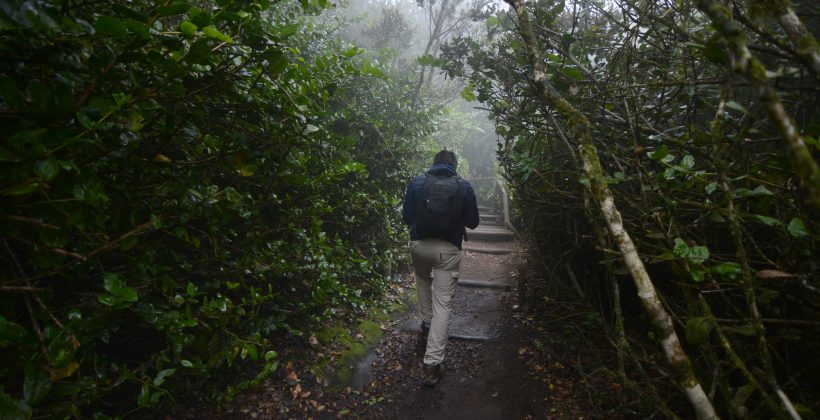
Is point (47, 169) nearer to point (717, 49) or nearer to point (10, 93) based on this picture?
point (10, 93)

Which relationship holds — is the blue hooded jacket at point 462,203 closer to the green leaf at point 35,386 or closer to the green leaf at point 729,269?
the green leaf at point 729,269

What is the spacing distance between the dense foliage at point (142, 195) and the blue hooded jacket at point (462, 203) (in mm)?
957

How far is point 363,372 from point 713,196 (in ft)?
11.0

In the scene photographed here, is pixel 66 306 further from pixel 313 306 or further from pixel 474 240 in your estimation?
pixel 474 240

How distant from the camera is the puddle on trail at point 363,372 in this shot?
3.72m

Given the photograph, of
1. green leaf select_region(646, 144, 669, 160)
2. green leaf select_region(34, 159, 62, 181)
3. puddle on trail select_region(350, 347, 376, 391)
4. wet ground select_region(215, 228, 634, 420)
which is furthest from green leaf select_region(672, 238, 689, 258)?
puddle on trail select_region(350, 347, 376, 391)

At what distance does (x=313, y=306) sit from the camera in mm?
3984

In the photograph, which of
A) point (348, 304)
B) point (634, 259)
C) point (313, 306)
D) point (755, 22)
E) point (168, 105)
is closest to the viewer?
point (755, 22)

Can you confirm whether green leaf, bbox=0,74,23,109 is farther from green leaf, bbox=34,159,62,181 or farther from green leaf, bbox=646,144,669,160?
green leaf, bbox=646,144,669,160

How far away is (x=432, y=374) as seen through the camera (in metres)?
3.82

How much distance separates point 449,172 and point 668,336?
9.41 feet

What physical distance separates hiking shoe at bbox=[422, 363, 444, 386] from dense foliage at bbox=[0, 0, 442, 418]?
4.45ft

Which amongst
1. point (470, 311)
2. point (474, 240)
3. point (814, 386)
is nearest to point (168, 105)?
point (814, 386)

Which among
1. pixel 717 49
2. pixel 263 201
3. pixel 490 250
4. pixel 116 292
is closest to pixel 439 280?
pixel 263 201
